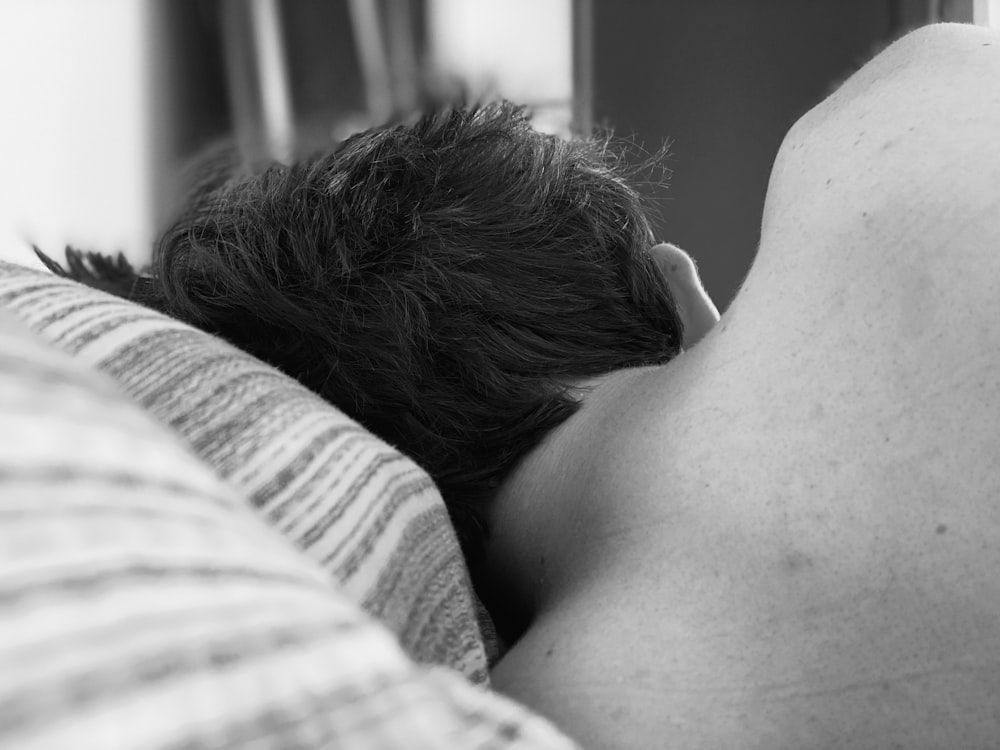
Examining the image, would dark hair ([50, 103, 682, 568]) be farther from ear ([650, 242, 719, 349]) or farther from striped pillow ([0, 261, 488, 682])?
striped pillow ([0, 261, 488, 682])

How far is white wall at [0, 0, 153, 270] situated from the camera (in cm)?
140

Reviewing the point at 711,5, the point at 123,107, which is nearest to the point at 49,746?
the point at 123,107

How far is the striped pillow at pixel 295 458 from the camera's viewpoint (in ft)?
1.09

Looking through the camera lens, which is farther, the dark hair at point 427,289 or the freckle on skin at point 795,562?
the dark hair at point 427,289

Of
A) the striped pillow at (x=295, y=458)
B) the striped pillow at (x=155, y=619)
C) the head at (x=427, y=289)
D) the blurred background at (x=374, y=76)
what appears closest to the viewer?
the striped pillow at (x=155, y=619)

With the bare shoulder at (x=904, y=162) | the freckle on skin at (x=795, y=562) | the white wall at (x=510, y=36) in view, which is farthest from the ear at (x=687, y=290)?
the white wall at (x=510, y=36)

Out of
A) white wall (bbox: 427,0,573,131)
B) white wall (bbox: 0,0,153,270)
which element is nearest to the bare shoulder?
white wall (bbox: 427,0,573,131)

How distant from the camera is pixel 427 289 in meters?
0.58

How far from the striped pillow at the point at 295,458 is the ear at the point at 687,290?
311mm

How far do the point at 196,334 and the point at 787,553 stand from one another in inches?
10.0

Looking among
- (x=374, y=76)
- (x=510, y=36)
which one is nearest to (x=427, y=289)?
(x=374, y=76)

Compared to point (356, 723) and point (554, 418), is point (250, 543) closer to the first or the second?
point (356, 723)

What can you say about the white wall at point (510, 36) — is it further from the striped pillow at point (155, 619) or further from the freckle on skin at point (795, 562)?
the striped pillow at point (155, 619)

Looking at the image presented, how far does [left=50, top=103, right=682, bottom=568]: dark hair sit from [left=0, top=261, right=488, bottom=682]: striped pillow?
0.55ft
